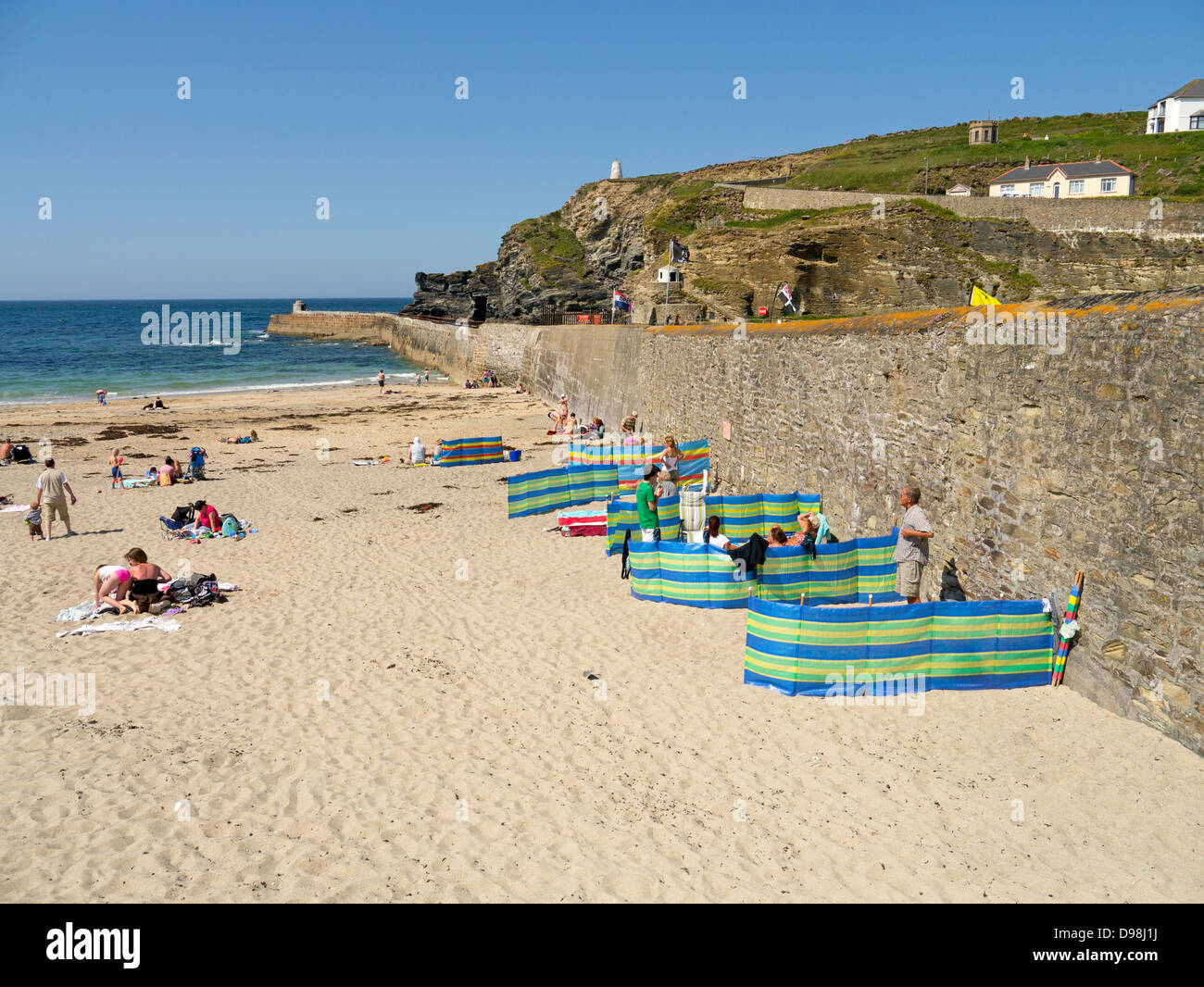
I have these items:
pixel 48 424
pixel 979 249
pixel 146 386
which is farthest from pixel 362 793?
pixel 146 386

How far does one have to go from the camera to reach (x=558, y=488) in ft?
48.3

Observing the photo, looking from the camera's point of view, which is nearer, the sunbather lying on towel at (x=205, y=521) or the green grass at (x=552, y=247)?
the sunbather lying on towel at (x=205, y=521)

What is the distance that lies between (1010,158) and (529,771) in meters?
52.0

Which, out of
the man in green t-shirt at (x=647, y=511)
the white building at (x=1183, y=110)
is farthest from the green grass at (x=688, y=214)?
the white building at (x=1183, y=110)

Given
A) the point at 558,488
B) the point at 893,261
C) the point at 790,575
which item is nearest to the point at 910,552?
the point at 790,575

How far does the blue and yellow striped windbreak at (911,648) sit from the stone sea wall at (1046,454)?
38cm

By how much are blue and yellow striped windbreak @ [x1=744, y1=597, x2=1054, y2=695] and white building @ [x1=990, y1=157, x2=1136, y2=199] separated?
35653 millimetres

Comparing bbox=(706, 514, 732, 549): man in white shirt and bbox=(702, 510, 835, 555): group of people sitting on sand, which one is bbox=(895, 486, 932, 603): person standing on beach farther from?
bbox=(706, 514, 732, 549): man in white shirt

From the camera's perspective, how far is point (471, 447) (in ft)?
67.0

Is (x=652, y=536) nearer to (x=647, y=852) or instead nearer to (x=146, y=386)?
(x=647, y=852)

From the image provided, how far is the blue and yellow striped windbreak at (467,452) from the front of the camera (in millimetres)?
20312

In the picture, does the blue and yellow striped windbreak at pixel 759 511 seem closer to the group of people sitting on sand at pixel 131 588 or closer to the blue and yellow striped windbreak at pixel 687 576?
the blue and yellow striped windbreak at pixel 687 576

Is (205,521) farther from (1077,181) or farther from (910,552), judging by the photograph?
(1077,181)
